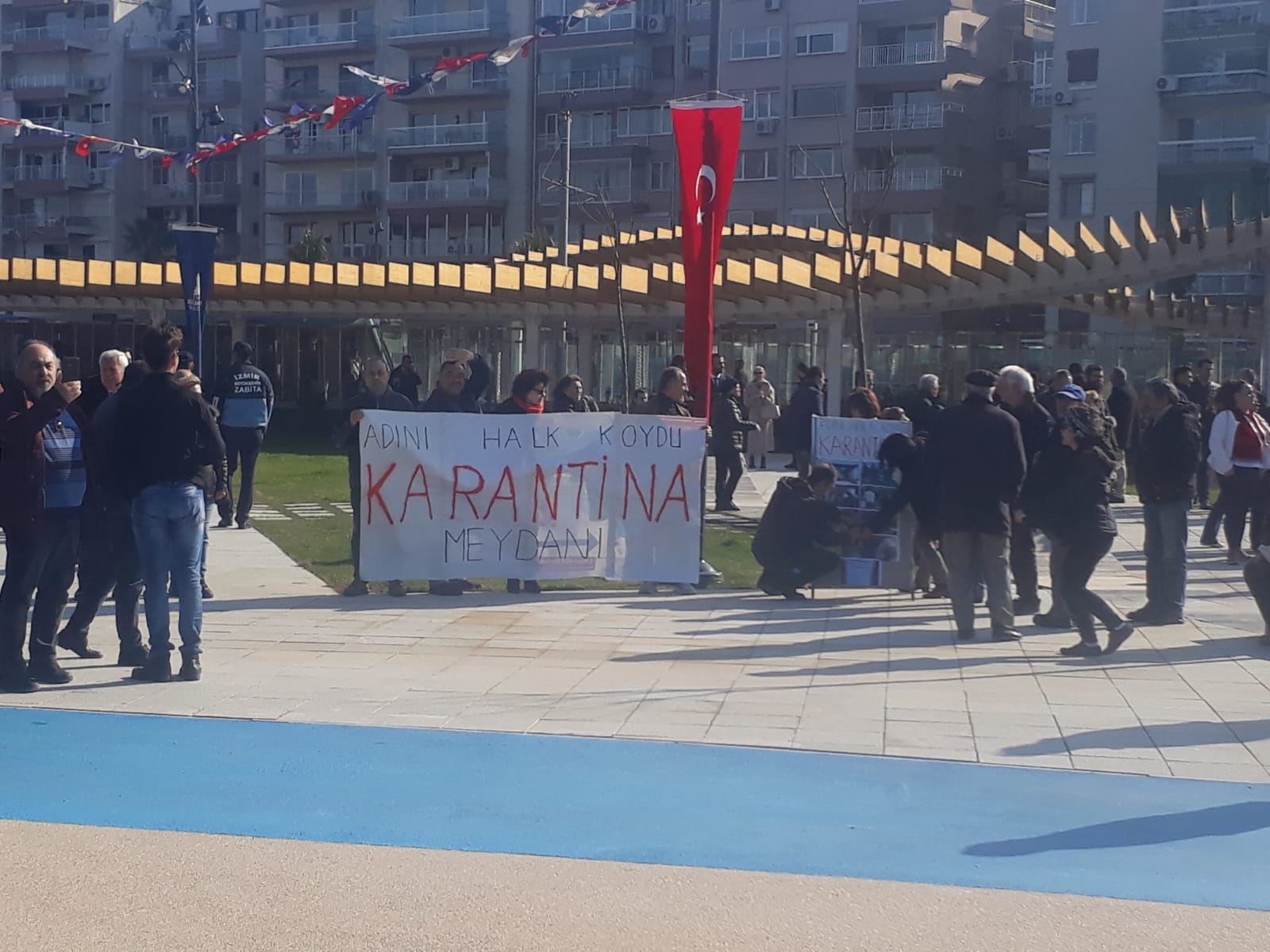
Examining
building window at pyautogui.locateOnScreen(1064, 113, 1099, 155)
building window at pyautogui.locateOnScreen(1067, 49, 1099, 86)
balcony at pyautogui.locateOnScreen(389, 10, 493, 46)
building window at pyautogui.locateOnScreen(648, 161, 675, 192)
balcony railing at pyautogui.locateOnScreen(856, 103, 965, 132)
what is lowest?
building window at pyautogui.locateOnScreen(648, 161, 675, 192)

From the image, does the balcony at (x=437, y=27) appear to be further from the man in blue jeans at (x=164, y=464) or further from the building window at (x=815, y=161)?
the man in blue jeans at (x=164, y=464)

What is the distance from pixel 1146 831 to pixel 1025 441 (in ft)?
16.1

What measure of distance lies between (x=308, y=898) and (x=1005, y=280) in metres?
20.0

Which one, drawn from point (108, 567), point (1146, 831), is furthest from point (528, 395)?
point (1146, 831)

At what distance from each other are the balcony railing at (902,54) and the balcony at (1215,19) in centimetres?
741

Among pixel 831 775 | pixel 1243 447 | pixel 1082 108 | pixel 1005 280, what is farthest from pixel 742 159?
pixel 831 775

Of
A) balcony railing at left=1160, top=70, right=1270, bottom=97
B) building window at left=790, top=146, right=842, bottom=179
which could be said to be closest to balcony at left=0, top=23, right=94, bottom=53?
building window at left=790, top=146, right=842, bottom=179

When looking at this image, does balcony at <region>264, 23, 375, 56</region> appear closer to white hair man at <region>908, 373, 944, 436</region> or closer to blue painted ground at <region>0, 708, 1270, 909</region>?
white hair man at <region>908, 373, 944, 436</region>

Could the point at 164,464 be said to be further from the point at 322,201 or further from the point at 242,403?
the point at 322,201

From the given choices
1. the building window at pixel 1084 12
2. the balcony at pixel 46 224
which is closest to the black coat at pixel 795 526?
the building window at pixel 1084 12

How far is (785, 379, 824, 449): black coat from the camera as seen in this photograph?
18281mm

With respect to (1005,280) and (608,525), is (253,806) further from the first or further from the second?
(1005,280)

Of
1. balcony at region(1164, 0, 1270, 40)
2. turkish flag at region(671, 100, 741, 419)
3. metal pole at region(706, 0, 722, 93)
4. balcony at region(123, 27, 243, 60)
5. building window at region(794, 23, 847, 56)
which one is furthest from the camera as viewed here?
balcony at region(123, 27, 243, 60)

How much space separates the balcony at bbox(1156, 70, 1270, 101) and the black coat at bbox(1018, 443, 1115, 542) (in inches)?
1603
